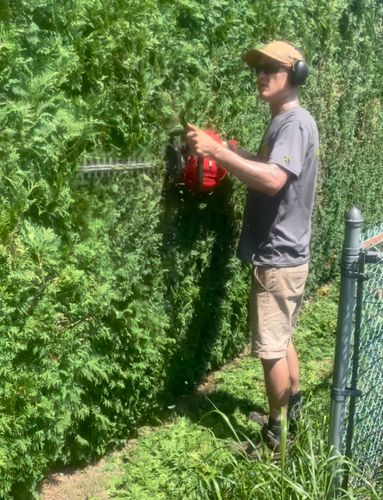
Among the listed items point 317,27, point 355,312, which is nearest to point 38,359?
point 355,312

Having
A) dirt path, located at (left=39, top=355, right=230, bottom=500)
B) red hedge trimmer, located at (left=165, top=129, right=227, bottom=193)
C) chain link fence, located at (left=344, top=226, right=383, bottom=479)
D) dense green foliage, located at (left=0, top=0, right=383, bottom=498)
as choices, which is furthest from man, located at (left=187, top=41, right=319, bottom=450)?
dirt path, located at (left=39, top=355, right=230, bottom=500)

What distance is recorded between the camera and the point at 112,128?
13.3 feet

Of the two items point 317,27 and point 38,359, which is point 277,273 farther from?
point 317,27

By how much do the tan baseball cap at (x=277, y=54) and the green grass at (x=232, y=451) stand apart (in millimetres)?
1816

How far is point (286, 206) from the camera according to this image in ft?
15.0

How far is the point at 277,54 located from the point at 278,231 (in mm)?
931

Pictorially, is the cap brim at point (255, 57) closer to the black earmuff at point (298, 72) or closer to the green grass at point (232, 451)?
the black earmuff at point (298, 72)

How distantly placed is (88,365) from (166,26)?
1.69 meters

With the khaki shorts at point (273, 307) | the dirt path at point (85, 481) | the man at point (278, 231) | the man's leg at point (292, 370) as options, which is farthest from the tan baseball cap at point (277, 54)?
the dirt path at point (85, 481)

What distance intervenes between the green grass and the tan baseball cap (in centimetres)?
182

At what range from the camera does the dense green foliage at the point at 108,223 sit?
3410 millimetres

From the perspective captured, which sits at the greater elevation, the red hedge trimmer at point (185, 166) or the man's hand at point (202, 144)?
the man's hand at point (202, 144)

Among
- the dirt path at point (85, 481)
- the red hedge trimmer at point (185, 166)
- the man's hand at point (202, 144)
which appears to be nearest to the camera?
the dirt path at point (85, 481)

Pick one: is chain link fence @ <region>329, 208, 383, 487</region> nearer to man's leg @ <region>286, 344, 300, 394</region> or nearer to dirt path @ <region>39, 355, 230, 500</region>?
man's leg @ <region>286, 344, 300, 394</region>
